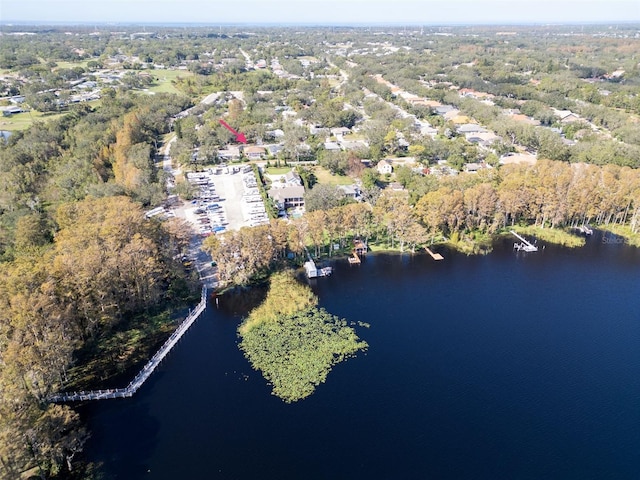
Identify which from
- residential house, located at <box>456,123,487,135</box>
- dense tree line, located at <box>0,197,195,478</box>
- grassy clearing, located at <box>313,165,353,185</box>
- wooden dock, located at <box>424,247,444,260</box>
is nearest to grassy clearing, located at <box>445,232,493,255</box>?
wooden dock, located at <box>424,247,444,260</box>

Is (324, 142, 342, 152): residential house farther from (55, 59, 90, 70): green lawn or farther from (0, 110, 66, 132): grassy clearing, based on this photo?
(55, 59, 90, 70): green lawn

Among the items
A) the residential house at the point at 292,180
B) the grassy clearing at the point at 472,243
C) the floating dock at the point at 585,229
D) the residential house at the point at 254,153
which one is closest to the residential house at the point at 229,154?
the residential house at the point at 254,153

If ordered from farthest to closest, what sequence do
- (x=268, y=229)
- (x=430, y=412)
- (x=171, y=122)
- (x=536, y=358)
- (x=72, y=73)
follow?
1. (x=72, y=73)
2. (x=171, y=122)
3. (x=268, y=229)
4. (x=536, y=358)
5. (x=430, y=412)

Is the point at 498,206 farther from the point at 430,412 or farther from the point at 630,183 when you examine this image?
the point at 430,412

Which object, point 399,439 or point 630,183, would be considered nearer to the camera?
point 399,439

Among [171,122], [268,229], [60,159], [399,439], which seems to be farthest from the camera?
[171,122]

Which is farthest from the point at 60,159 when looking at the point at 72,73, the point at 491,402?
the point at 72,73

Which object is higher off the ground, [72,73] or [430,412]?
[72,73]

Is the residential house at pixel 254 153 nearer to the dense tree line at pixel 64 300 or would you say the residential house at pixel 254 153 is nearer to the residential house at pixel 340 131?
the residential house at pixel 340 131

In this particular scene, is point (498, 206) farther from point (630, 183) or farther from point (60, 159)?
point (60, 159)
